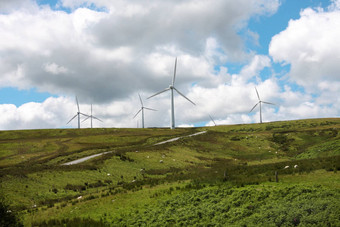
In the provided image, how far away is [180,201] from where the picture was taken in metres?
26.3

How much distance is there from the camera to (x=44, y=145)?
339 feet

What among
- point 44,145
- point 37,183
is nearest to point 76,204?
point 37,183

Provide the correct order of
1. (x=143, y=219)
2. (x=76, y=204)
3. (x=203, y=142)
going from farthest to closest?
(x=203, y=142)
(x=76, y=204)
(x=143, y=219)

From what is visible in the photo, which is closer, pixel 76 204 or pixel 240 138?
pixel 76 204

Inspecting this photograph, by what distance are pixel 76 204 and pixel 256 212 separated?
60.7ft

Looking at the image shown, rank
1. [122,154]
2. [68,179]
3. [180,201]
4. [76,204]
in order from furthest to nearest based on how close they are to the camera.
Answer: [122,154]
[68,179]
[76,204]
[180,201]

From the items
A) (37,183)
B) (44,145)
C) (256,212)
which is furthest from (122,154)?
(44,145)

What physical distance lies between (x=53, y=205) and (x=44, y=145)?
263ft

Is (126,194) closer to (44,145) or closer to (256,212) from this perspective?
(256,212)

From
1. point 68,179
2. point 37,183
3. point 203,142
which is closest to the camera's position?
point 37,183

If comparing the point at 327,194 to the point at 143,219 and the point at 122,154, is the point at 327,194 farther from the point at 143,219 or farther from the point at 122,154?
the point at 122,154

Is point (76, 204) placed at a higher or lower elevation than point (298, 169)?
lower

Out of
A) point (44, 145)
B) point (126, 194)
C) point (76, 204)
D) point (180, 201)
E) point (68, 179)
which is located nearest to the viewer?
point (180, 201)

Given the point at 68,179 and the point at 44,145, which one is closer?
the point at 68,179
